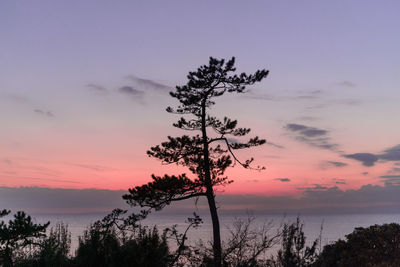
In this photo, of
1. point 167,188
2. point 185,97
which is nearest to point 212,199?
point 167,188

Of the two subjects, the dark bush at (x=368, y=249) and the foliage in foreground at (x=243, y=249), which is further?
the foliage in foreground at (x=243, y=249)

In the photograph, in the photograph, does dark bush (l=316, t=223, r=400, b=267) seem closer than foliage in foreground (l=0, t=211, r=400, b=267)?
Yes

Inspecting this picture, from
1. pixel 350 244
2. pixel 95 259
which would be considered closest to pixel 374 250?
pixel 350 244

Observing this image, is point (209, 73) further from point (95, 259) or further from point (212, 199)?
point (95, 259)

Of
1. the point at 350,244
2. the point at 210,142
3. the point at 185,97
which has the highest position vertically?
the point at 185,97

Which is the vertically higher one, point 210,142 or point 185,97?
point 185,97

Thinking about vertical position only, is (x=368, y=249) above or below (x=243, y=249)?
above

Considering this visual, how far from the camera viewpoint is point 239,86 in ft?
67.3

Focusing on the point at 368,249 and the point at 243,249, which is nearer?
the point at 368,249

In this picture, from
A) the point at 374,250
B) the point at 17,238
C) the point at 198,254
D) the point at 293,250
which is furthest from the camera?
the point at 17,238

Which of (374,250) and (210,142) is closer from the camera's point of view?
(374,250)

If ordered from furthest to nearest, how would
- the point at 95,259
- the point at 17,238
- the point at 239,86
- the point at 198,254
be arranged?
1. the point at 239,86
2. the point at 17,238
3. the point at 198,254
4. the point at 95,259

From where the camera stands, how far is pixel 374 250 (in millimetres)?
9688

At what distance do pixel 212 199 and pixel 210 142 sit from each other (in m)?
A: 2.63
